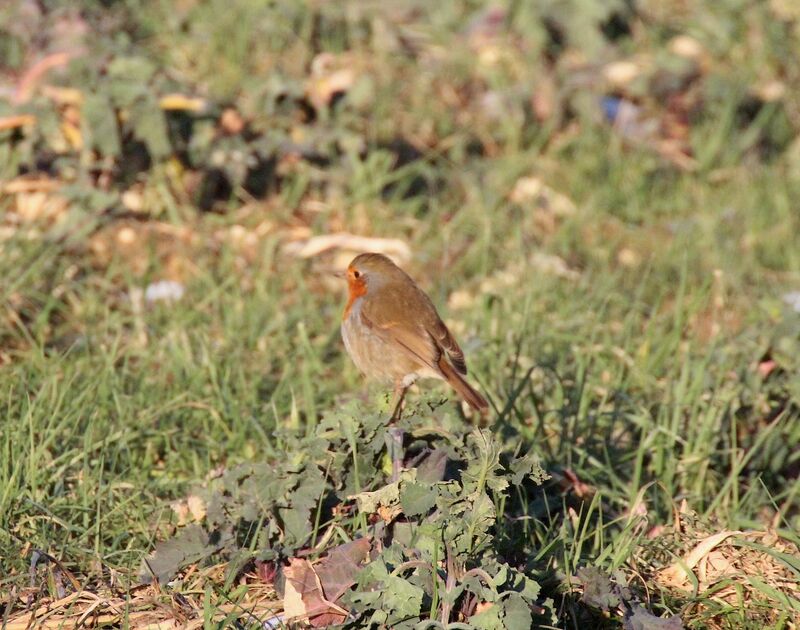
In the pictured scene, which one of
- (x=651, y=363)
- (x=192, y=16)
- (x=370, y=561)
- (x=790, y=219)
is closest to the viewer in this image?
(x=370, y=561)

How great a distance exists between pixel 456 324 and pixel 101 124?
5.38 feet

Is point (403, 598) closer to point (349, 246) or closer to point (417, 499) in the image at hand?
point (417, 499)

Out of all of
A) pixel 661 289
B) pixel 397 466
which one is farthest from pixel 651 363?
pixel 397 466

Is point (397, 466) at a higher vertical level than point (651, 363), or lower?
higher

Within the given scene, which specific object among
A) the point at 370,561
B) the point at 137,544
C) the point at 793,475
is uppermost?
the point at 370,561

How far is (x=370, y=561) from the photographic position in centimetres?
280

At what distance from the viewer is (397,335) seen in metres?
4.05

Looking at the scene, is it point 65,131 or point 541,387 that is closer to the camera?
point 541,387

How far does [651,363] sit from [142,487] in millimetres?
1943

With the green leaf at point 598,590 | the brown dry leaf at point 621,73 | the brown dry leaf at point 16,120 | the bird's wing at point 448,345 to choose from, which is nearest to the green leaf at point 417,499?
the green leaf at point 598,590

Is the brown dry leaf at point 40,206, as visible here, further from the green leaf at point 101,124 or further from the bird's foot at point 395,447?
the bird's foot at point 395,447

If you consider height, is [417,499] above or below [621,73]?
above

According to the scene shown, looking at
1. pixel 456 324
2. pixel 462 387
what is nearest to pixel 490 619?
pixel 462 387

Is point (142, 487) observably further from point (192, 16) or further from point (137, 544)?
point (192, 16)
